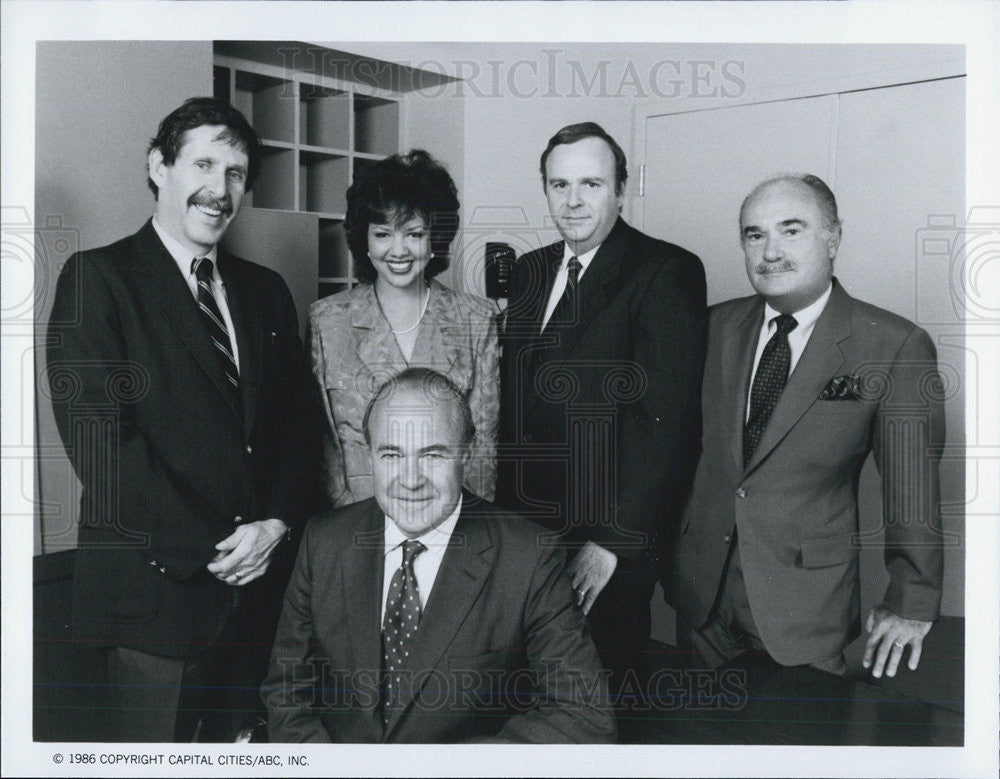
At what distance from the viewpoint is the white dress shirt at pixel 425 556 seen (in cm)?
200

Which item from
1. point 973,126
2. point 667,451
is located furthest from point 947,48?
point 667,451

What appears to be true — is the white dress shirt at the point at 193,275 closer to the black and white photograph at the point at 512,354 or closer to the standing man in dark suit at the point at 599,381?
the black and white photograph at the point at 512,354

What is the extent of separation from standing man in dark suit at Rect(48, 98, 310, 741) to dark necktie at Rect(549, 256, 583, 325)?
1.95 ft

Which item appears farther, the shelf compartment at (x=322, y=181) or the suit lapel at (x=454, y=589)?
the shelf compartment at (x=322, y=181)

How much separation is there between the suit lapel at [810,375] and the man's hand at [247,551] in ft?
3.60

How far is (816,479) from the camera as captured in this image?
79.4 inches

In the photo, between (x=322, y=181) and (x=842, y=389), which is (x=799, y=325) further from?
(x=322, y=181)

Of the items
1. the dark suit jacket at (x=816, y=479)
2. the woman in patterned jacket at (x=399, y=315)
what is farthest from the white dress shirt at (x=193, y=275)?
the dark suit jacket at (x=816, y=479)

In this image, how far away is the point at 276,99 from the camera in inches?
82.2

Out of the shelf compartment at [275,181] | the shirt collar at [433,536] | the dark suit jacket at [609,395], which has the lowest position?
the shirt collar at [433,536]

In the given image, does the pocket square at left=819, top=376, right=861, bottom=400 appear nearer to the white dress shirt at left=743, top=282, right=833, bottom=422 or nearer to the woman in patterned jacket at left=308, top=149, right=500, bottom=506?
the white dress shirt at left=743, top=282, right=833, bottom=422

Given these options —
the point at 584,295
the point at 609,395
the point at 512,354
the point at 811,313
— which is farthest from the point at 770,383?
the point at 512,354

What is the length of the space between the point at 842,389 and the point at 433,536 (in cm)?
96

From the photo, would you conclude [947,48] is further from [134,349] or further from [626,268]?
[134,349]
